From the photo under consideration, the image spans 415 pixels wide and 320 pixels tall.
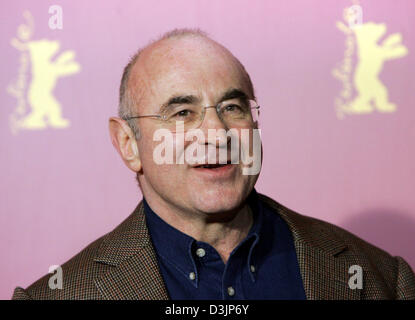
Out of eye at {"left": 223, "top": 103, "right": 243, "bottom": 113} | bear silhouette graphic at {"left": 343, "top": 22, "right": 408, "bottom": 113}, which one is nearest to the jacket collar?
A: eye at {"left": 223, "top": 103, "right": 243, "bottom": 113}

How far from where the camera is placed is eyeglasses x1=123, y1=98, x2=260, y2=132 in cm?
205

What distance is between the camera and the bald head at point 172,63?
2.07 meters

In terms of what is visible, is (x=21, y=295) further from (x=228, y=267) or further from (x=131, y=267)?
(x=228, y=267)

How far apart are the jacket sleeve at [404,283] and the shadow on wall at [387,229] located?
3.67 feet

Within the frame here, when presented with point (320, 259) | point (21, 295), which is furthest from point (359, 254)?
point (21, 295)

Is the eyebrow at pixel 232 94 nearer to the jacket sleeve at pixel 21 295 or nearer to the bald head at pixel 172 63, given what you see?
the bald head at pixel 172 63

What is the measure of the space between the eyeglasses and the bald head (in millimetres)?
82

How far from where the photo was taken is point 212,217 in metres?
2.08

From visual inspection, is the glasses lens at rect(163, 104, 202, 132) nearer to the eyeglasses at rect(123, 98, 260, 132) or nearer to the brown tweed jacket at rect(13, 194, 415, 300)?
the eyeglasses at rect(123, 98, 260, 132)

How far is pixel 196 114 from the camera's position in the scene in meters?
2.06

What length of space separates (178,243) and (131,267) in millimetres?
171
